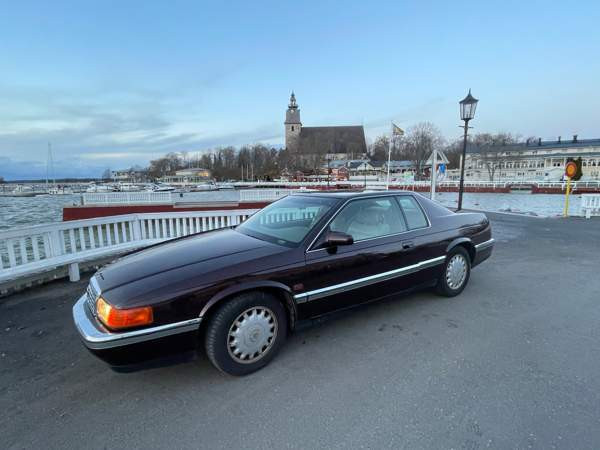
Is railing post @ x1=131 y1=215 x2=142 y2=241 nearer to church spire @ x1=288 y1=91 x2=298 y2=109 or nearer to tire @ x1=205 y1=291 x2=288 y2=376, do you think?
tire @ x1=205 y1=291 x2=288 y2=376

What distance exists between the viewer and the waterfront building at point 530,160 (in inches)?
2594

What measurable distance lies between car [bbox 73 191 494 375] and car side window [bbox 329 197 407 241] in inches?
0.5

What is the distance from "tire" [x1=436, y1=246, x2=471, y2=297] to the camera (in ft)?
13.0

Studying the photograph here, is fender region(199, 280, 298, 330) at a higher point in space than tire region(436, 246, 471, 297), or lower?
higher

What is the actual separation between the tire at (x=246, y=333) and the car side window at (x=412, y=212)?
2.00 meters

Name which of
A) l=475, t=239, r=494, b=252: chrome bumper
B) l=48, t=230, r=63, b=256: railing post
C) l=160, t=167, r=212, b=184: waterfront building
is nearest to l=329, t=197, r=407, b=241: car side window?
l=475, t=239, r=494, b=252: chrome bumper

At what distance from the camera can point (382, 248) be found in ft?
10.6

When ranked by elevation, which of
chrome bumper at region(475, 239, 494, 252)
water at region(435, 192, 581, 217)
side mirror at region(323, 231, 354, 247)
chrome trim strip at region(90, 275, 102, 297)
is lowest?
water at region(435, 192, 581, 217)

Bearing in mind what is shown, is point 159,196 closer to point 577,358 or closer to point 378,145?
point 577,358

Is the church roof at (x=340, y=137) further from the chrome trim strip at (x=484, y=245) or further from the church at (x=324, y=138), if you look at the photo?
the chrome trim strip at (x=484, y=245)

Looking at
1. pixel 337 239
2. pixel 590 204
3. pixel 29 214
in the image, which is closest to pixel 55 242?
pixel 337 239

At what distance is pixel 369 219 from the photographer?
342 cm

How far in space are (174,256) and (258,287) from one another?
87cm

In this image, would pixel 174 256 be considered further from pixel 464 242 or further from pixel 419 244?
pixel 464 242
